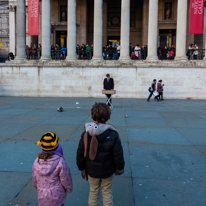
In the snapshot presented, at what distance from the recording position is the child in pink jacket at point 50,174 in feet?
8.05

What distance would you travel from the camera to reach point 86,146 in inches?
106

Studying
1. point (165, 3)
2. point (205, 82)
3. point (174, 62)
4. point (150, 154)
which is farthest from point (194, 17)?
point (150, 154)

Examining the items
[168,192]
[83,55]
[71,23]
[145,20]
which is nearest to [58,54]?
[83,55]

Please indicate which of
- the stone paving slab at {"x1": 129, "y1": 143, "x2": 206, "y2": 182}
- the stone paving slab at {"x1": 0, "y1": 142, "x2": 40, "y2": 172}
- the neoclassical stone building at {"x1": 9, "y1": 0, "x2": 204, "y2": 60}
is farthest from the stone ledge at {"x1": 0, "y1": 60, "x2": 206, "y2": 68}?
the stone paving slab at {"x1": 0, "y1": 142, "x2": 40, "y2": 172}

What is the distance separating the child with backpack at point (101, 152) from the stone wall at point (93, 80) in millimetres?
17464

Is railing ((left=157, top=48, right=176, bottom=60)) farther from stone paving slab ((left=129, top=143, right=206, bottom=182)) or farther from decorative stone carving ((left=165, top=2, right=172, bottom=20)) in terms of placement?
stone paving slab ((left=129, top=143, right=206, bottom=182))

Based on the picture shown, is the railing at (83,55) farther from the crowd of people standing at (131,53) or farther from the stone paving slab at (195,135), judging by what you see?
the stone paving slab at (195,135)

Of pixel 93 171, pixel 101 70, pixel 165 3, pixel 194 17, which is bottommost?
pixel 93 171

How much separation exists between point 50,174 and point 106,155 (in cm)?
70

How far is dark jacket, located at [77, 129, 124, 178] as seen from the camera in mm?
2676

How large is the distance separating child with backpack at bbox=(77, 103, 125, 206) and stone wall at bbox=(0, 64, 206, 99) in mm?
17464

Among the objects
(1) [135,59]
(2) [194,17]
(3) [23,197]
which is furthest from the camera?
(1) [135,59]

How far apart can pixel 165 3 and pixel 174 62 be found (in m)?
10.8

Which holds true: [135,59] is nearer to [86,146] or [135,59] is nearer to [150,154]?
[150,154]
